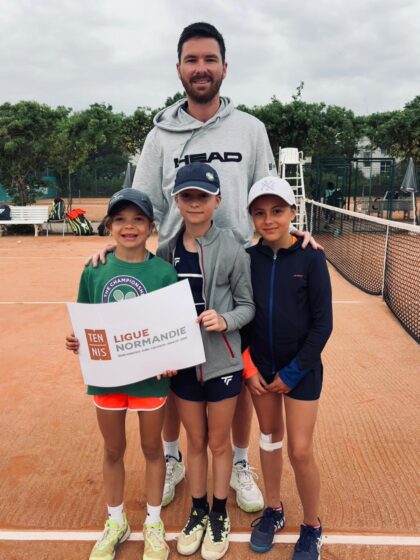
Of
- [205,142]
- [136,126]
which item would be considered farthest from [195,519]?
[136,126]

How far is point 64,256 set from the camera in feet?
44.8

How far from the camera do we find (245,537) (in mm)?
2736

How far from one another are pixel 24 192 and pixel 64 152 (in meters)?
2.39

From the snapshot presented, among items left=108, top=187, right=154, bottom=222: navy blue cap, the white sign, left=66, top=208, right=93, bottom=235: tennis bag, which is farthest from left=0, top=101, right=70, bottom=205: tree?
the white sign

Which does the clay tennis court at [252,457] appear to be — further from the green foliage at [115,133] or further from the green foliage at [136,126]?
the green foliage at [136,126]

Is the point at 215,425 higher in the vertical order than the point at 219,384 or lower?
lower

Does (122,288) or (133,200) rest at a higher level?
(133,200)

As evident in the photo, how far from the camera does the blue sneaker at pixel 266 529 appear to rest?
2609 millimetres

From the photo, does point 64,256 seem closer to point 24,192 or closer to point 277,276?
point 24,192

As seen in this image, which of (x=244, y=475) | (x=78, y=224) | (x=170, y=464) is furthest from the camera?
(x=78, y=224)

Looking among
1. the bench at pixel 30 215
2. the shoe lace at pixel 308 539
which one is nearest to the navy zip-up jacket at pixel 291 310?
the shoe lace at pixel 308 539

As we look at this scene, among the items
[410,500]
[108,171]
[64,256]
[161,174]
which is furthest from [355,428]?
[108,171]

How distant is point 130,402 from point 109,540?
2.47 feet

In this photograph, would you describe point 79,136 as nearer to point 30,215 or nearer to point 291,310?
point 30,215
